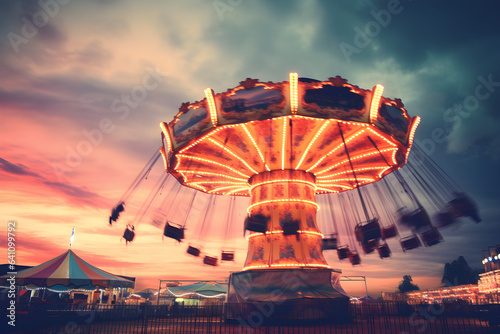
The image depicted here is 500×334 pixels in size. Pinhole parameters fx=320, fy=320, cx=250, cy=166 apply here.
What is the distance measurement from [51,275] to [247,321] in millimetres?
7781

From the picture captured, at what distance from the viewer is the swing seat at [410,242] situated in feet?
38.7

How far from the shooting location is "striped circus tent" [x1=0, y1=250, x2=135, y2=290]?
12.1 metres

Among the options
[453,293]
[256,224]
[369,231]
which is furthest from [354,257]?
[453,293]

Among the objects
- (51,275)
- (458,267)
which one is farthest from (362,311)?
(458,267)

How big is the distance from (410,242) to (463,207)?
2504 millimetres

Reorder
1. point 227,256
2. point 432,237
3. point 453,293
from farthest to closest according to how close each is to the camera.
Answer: point 453,293
point 227,256
point 432,237

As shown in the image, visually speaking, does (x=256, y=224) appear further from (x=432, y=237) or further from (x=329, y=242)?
(x=432, y=237)

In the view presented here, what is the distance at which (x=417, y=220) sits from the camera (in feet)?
35.6

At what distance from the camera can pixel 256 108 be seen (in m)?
10.9

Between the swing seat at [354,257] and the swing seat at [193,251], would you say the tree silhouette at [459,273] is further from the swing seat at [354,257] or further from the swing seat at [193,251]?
the swing seat at [193,251]

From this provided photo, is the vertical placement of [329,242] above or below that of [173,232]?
below

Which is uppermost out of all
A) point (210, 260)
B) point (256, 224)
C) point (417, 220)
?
point (256, 224)

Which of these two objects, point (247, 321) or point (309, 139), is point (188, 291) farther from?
point (309, 139)

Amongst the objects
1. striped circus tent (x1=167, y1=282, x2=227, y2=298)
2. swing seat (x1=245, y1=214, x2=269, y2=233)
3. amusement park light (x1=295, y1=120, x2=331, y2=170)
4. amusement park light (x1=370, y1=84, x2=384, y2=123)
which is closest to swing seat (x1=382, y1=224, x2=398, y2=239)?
amusement park light (x1=295, y1=120, x2=331, y2=170)
